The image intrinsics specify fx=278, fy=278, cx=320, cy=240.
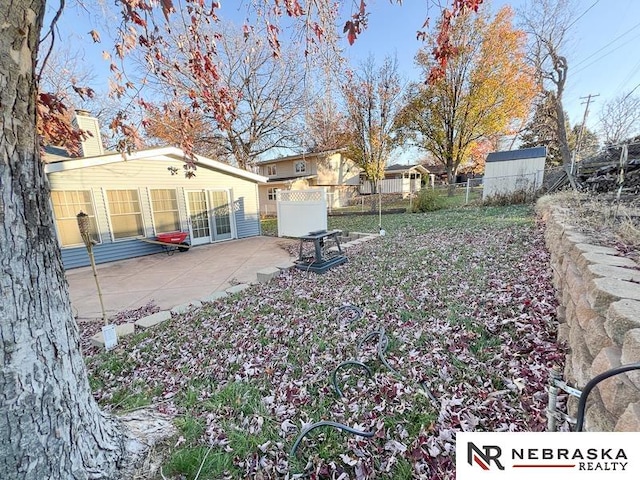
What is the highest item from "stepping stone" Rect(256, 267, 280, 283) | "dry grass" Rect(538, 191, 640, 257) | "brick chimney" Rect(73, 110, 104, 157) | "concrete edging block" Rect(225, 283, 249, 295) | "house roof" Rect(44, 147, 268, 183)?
"brick chimney" Rect(73, 110, 104, 157)

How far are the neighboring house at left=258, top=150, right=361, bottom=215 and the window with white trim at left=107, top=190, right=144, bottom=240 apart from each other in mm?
11021

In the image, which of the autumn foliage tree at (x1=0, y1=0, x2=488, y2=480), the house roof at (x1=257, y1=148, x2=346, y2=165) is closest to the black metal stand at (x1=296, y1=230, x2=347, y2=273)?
the autumn foliage tree at (x1=0, y1=0, x2=488, y2=480)

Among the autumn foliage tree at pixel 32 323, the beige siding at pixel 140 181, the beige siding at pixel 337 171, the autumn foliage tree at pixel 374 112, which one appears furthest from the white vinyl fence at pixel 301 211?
the beige siding at pixel 337 171

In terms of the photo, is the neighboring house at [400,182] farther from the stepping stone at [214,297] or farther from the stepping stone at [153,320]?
the stepping stone at [153,320]

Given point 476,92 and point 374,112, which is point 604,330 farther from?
point 476,92

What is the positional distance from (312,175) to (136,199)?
13875 mm

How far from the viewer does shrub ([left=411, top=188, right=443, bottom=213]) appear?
1271cm

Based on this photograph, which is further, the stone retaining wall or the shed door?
the shed door

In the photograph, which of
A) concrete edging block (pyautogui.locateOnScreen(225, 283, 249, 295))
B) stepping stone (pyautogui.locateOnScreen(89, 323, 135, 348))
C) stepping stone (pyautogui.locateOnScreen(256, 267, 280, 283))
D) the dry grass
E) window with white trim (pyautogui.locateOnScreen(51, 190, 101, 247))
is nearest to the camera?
the dry grass

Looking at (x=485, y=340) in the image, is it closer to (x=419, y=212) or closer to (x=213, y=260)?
(x=213, y=260)

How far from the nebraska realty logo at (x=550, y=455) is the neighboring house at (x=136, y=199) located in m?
7.08

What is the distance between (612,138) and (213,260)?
25919 millimetres

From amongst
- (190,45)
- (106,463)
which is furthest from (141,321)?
(190,45)

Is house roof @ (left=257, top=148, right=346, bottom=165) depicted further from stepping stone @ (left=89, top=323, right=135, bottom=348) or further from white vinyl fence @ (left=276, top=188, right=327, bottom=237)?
stepping stone @ (left=89, top=323, right=135, bottom=348)
